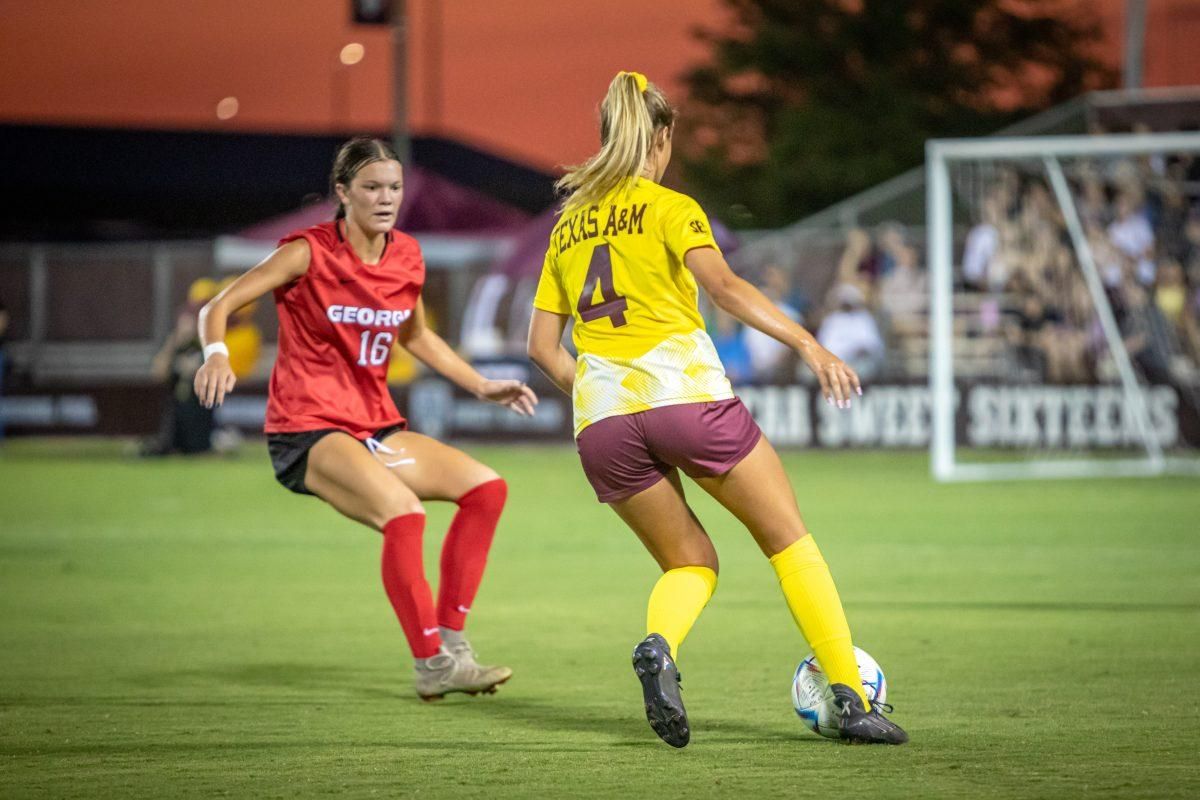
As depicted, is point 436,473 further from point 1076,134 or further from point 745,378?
point 1076,134

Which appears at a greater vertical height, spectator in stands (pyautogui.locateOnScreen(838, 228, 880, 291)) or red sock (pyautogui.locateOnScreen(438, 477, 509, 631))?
red sock (pyautogui.locateOnScreen(438, 477, 509, 631))

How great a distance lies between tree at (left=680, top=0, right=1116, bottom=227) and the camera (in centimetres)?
5900

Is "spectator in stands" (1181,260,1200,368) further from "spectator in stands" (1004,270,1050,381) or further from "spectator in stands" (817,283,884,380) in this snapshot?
"spectator in stands" (817,283,884,380)

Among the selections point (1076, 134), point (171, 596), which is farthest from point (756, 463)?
point (1076, 134)

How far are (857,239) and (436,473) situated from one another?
61.5ft

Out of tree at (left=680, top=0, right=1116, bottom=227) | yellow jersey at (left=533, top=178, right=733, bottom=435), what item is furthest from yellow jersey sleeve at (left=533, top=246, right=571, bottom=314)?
tree at (left=680, top=0, right=1116, bottom=227)

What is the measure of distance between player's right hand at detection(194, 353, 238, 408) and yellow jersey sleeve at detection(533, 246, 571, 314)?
1178 mm

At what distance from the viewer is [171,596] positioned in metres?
10.6

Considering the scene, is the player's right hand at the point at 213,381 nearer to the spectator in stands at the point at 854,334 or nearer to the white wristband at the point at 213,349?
the white wristband at the point at 213,349

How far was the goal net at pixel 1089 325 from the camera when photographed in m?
20.6

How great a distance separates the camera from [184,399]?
2402cm

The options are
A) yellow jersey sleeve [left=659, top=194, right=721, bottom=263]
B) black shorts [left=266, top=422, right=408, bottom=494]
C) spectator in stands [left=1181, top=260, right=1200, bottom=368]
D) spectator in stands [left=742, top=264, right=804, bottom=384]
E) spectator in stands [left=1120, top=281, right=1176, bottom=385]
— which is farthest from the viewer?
spectator in stands [left=742, top=264, right=804, bottom=384]

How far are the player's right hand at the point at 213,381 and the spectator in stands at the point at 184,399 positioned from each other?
16873mm

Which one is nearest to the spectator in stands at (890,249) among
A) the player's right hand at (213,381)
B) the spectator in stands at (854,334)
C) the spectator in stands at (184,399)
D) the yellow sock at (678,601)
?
the spectator in stands at (854,334)
